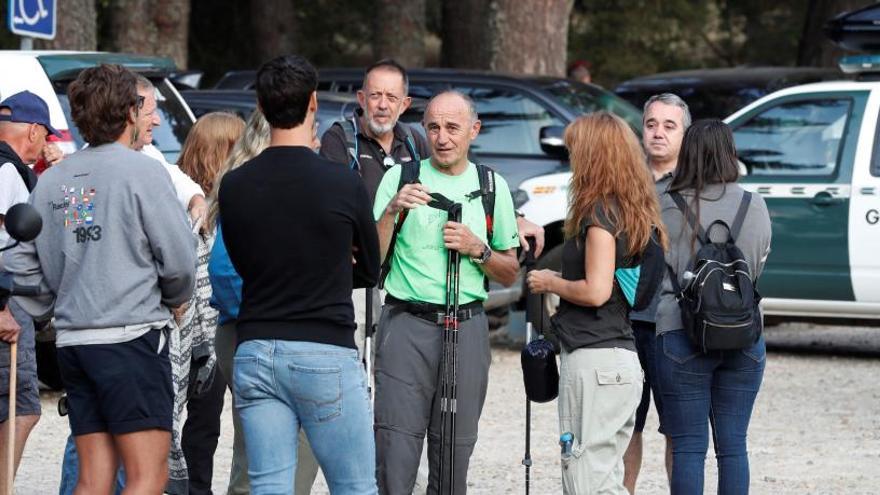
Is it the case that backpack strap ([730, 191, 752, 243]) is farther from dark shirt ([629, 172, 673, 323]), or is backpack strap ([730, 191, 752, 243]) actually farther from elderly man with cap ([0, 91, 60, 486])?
elderly man with cap ([0, 91, 60, 486])

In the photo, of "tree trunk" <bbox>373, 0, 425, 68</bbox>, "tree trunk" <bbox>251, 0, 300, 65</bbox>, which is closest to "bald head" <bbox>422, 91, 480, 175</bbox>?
"tree trunk" <bbox>373, 0, 425, 68</bbox>

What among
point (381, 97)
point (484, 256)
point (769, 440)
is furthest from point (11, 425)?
point (769, 440)

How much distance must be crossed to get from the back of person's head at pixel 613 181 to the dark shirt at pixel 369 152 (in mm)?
1289

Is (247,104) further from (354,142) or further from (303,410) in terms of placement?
(303,410)

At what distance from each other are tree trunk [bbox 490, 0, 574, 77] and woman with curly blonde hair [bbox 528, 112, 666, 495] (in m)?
11.2

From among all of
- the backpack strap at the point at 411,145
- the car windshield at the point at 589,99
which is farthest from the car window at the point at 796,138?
the backpack strap at the point at 411,145

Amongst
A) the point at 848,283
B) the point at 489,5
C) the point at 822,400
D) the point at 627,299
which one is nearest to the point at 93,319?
the point at 627,299

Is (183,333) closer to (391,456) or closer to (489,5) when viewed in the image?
(391,456)

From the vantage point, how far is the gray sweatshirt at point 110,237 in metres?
5.28

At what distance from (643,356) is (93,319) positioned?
2.67 m

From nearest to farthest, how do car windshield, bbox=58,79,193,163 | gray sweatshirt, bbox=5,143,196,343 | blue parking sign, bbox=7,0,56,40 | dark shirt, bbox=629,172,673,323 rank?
gray sweatshirt, bbox=5,143,196,343
dark shirt, bbox=629,172,673,323
car windshield, bbox=58,79,193,163
blue parking sign, bbox=7,0,56,40

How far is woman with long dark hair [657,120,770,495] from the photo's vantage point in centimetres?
621

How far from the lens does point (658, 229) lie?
6.08 meters

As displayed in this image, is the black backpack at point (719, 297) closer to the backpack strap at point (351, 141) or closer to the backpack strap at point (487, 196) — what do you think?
the backpack strap at point (487, 196)
